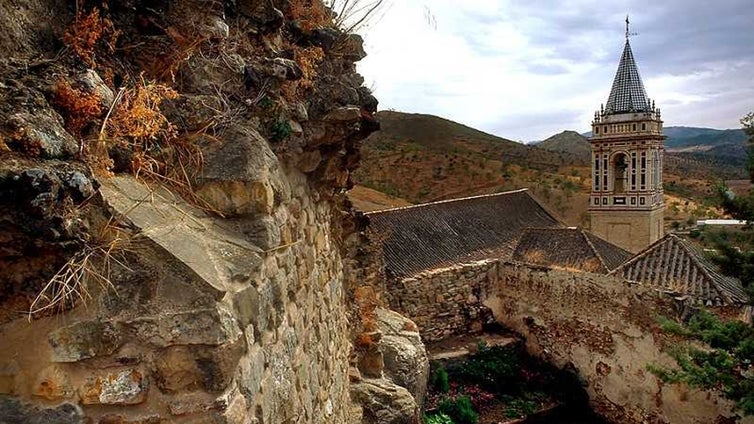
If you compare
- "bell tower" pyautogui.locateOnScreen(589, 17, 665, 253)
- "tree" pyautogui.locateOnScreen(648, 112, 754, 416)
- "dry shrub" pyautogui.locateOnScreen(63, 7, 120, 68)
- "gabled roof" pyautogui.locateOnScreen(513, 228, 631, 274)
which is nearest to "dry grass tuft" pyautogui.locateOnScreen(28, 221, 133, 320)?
"dry shrub" pyautogui.locateOnScreen(63, 7, 120, 68)

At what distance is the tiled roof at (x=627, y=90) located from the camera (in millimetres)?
21656

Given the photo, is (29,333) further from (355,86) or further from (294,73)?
(355,86)

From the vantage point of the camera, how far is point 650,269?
38.9 feet

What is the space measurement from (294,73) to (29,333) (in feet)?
5.89

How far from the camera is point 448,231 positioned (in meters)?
17.6

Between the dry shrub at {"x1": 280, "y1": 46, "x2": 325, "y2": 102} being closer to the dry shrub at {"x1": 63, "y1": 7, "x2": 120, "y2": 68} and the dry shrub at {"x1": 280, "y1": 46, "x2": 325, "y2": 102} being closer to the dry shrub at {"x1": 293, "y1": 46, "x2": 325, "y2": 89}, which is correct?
the dry shrub at {"x1": 293, "y1": 46, "x2": 325, "y2": 89}

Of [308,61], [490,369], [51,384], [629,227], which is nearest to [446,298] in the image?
[490,369]

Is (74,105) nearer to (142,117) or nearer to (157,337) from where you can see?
(142,117)

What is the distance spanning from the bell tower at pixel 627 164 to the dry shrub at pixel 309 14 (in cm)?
2023

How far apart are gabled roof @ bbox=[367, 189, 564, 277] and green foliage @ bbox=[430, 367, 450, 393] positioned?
3.03 m

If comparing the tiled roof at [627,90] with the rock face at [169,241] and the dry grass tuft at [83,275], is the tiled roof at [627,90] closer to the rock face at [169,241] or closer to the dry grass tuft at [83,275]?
the rock face at [169,241]

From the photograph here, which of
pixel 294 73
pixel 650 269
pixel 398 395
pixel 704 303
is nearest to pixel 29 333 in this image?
pixel 294 73

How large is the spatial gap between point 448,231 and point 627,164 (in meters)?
9.10

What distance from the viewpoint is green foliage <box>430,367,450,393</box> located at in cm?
1215
